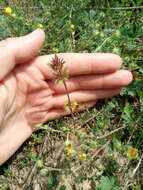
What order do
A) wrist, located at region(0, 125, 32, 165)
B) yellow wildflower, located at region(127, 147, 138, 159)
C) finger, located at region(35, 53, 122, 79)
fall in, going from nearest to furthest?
yellow wildflower, located at region(127, 147, 138, 159)
finger, located at region(35, 53, 122, 79)
wrist, located at region(0, 125, 32, 165)

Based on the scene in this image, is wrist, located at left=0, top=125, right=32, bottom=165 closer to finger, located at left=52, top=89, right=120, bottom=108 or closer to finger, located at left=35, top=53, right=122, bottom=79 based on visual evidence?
finger, located at left=52, top=89, right=120, bottom=108

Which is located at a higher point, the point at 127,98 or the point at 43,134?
the point at 127,98

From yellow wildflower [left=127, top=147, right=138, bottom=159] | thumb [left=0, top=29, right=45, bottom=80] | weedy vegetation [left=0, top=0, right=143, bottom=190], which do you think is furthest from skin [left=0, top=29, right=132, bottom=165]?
yellow wildflower [left=127, top=147, right=138, bottom=159]

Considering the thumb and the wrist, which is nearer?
the thumb

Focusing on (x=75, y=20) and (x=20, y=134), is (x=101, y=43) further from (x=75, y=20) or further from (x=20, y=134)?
(x=20, y=134)

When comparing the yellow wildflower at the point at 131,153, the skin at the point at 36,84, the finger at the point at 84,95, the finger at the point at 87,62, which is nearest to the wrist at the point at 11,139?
the skin at the point at 36,84

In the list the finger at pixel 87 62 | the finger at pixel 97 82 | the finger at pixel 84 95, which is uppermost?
the finger at pixel 87 62

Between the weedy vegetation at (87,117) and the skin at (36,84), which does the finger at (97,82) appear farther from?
the weedy vegetation at (87,117)

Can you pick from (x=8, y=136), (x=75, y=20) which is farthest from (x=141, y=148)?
(x=75, y=20)
